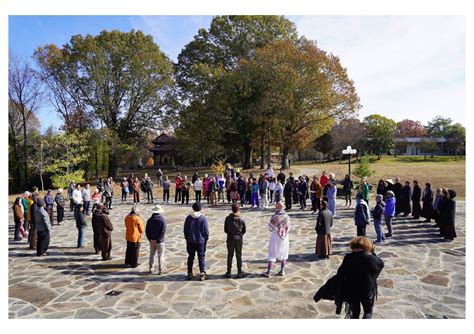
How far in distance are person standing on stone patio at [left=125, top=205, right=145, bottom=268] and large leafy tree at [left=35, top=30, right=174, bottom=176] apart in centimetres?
2718

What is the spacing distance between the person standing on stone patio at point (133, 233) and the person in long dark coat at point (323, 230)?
16.2 feet

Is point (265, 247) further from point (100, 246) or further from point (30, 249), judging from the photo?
point (30, 249)

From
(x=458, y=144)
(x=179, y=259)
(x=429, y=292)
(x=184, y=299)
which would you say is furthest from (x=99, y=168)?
(x=458, y=144)

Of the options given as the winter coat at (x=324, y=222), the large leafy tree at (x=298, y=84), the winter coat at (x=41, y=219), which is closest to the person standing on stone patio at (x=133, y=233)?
the winter coat at (x=41, y=219)

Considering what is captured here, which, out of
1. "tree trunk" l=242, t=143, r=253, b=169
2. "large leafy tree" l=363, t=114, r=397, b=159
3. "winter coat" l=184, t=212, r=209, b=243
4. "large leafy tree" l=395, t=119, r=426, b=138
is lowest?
"winter coat" l=184, t=212, r=209, b=243

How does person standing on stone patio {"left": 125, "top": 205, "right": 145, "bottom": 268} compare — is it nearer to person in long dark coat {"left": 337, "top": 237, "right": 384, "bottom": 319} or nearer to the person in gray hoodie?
the person in gray hoodie

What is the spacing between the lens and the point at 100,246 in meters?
9.30

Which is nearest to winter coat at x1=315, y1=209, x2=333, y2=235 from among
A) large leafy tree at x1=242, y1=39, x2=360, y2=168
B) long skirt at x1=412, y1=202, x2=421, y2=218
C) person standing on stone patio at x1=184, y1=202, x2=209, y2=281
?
person standing on stone patio at x1=184, y1=202, x2=209, y2=281

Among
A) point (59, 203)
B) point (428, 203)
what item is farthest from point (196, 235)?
point (428, 203)

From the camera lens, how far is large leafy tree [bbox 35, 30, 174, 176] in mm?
31844

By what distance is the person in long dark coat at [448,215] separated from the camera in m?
10.2

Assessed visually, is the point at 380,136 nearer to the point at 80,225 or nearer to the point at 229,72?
the point at 229,72

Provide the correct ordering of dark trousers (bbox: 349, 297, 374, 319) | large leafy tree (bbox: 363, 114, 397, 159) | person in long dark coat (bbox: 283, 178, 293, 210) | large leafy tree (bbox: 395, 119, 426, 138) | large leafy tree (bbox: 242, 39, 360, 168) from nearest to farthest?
dark trousers (bbox: 349, 297, 374, 319), person in long dark coat (bbox: 283, 178, 293, 210), large leafy tree (bbox: 242, 39, 360, 168), large leafy tree (bbox: 363, 114, 397, 159), large leafy tree (bbox: 395, 119, 426, 138)

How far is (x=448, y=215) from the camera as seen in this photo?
33.8 ft
